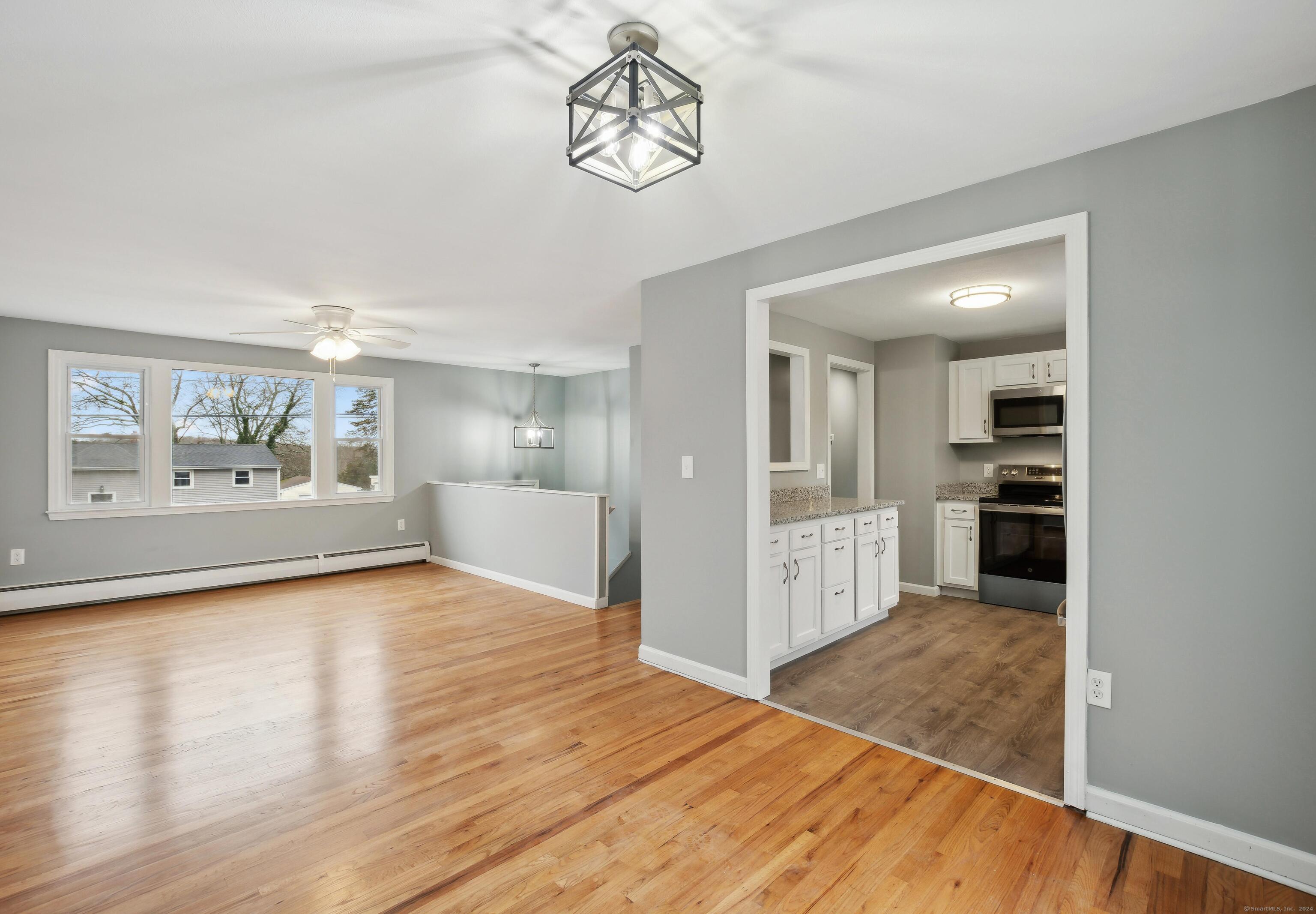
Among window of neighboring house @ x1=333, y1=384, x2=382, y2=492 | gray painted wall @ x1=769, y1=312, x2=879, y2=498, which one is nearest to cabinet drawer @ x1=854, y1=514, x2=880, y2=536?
gray painted wall @ x1=769, y1=312, x2=879, y2=498

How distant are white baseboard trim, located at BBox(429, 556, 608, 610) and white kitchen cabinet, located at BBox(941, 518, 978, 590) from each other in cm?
311

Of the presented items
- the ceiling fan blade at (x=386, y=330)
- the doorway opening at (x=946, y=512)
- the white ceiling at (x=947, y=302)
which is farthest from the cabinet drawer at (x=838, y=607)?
the ceiling fan blade at (x=386, y=330)

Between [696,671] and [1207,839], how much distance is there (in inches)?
85.7

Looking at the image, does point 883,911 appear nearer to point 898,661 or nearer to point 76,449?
point 898,661

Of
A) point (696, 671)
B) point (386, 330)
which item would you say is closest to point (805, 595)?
point (696, 671)

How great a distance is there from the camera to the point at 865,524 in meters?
4.34

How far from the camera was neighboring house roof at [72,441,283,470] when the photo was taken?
205 inches

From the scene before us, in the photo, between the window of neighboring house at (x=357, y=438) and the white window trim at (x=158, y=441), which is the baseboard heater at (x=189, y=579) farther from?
the window of neighboring house at (x=357, y=438)

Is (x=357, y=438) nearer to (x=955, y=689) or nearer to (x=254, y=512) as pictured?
(x=254, y=512)

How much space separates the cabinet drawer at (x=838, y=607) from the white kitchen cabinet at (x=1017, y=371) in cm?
266

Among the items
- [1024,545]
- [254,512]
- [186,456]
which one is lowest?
[1024,545]

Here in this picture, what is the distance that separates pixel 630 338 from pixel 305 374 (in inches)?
138

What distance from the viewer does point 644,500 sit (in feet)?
12.4

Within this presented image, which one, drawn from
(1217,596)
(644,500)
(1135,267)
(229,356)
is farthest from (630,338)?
(1217,596)
